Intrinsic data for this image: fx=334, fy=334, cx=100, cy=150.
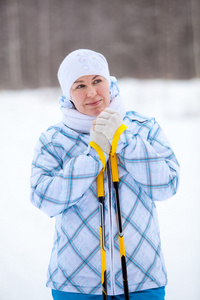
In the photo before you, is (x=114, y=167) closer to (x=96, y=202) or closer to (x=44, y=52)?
(x=96, y=202)

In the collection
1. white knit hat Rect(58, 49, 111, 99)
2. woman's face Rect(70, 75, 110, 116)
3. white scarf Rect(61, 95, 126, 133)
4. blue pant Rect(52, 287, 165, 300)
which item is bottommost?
blue pant Rect(52, 287, 165, 300)

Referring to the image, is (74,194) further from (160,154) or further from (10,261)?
(10,261)

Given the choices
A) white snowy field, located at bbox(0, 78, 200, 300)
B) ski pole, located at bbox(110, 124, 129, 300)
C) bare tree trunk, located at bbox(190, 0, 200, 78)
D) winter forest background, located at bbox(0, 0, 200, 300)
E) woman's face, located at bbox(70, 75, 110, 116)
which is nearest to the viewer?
ski pole, located at bbox(110, 124, 129, 300)

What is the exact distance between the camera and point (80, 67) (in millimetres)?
1033

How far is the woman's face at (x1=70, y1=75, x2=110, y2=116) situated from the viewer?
102cm

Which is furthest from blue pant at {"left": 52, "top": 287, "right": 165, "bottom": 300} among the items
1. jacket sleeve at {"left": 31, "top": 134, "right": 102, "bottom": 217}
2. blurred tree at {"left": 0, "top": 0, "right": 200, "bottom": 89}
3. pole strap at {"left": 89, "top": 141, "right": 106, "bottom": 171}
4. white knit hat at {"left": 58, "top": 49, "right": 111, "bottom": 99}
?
blurred tree at {"left": 0, "top": 0, "right": 200, "bottom": 89}

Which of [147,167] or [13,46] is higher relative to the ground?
[13,46]

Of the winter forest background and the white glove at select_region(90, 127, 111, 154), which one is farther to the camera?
the winter forest background

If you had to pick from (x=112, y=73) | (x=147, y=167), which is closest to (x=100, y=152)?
(x=147, y=167)

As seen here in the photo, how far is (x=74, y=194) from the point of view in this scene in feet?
2.99

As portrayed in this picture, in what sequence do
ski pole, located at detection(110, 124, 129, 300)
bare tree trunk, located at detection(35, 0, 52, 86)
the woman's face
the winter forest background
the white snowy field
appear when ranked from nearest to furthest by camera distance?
ski pole, located at detection(110, 124, 129, 300)
the woman's face
the white snowy field
the winter forest background
bare tree trunk, located at detection(35, 0, 52, 86)

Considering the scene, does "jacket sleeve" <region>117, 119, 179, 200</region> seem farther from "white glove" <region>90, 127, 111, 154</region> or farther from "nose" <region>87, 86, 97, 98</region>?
"nose" <region>87, 86, 97, 98</region>

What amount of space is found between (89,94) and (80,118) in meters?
0.08

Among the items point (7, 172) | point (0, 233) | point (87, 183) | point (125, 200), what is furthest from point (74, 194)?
point (7, 172)
